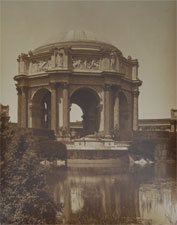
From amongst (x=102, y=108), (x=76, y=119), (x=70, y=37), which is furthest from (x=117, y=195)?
(x=76, y=119)

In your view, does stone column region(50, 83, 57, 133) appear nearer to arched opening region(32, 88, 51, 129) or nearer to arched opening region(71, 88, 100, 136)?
arched opening region(32, 88, 51, 129)

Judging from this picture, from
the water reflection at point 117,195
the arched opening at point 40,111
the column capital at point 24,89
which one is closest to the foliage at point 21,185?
the water reflection at point 117,195

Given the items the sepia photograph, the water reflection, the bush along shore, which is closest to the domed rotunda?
the sepia photograph

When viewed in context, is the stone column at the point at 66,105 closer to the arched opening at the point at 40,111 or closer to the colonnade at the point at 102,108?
the colonnade at the point at 102,108

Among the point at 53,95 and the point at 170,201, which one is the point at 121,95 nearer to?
the point at 53,95

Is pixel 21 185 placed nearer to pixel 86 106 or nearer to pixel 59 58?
pixel 59 58

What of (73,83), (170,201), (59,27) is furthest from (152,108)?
(73,83)
